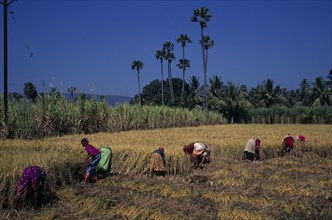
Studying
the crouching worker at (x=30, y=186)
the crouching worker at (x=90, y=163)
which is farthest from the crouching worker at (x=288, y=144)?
the crouching worker at (x=30, y=186)

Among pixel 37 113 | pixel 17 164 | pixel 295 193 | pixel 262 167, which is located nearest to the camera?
pixel 17 164

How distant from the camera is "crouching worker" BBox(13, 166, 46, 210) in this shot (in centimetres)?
715

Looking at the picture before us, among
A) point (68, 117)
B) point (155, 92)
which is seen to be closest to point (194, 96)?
point (155, 92)

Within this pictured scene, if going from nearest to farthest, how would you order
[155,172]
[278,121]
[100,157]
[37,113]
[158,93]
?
[100,157] < [155,172] < [37,113] < [278,121] < [158,93]

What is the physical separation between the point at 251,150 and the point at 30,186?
960 cm

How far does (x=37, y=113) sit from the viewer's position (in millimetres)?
17578

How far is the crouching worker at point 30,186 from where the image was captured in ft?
23.5

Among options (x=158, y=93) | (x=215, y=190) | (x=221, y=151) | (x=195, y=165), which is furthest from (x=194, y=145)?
(x=158, y=93)

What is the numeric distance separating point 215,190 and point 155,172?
2546 millimetres

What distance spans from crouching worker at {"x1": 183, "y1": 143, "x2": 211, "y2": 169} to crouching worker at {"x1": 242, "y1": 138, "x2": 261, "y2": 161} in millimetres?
2191

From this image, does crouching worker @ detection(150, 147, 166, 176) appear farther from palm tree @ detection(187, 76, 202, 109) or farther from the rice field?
palm tree @ detection(187, 76, 202, 109)

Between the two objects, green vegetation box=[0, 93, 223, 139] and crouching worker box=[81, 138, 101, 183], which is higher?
green vegetation box=[0, 93, 223, 139]

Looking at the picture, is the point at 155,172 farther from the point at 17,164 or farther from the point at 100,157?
the point at 17,164

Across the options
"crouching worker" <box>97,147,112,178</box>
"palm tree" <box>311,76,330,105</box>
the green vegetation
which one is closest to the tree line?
"palm tree" <box>311,76,330,105</box>
